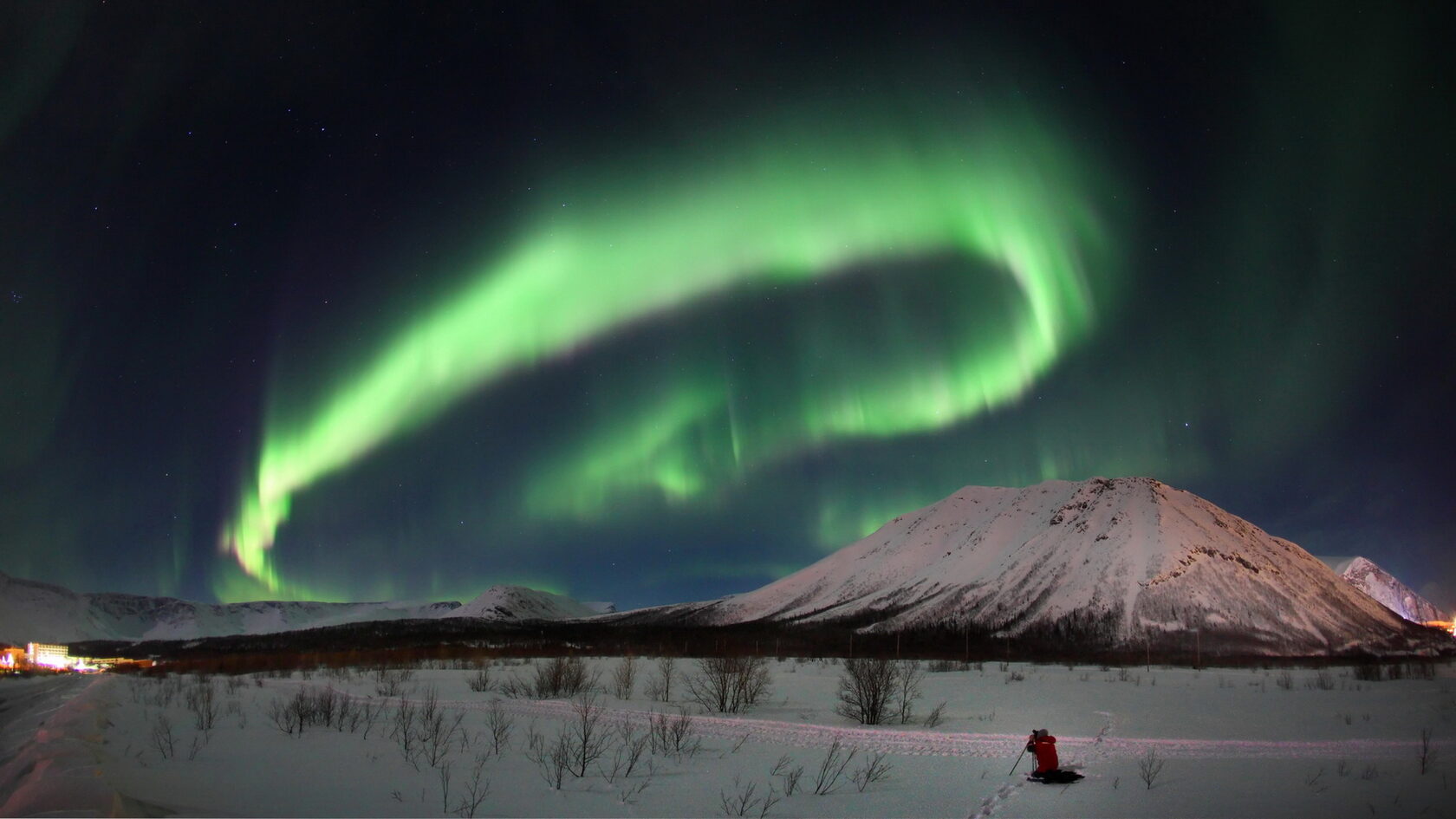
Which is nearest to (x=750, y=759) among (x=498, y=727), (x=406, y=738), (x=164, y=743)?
(x=406, y=738)

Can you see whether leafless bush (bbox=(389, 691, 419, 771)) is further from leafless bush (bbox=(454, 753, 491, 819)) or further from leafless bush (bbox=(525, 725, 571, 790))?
leafless bush (bbox=(525, 725, 571, 790))

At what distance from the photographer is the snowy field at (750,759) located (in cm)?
1076

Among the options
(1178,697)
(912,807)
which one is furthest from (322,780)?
(1178,697)

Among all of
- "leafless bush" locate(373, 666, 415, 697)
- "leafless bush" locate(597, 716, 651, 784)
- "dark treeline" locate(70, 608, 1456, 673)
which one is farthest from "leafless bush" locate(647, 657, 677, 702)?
"dark treeline" locate(70, 608, 1456, 673)

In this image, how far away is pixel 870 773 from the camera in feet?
41.9

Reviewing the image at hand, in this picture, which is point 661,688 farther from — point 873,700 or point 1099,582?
point 1099,582

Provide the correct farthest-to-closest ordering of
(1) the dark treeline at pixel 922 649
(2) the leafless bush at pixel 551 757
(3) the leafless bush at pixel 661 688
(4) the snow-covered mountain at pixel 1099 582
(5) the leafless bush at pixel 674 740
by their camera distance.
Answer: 1. (4) the snow-covered mountain at pixel 1099 582
2. (1) the dark treeline at pixel 922 649
3. (3) the leafless bush at pixel 661 688
4. (5) the leafless bush at pixel 674 740
5. (2) the leafless bush at pixel 551 757

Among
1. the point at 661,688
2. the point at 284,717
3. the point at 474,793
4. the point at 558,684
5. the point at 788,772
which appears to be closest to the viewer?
the point at 474,793

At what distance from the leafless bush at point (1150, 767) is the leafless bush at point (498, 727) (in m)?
11.4

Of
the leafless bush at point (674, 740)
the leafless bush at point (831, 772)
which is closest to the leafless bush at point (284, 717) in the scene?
the leafless bush at point (674, 740)

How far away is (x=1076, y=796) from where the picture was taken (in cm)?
1156

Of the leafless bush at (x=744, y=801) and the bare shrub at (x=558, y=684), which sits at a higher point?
the leafless bush at (x=744, y=801)

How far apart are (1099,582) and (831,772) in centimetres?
10723

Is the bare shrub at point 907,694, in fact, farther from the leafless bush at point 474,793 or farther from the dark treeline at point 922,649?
the dark treeline at point 922,649
